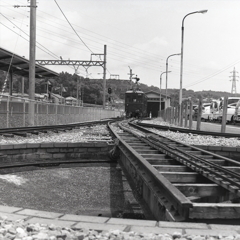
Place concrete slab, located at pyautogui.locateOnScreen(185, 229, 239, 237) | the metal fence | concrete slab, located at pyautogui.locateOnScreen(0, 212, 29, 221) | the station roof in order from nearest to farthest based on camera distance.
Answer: concrete slab, located at pyautogui.locateOnScreen(185, 229, 239, 237)
concrete slab, located at pyautogui.locateOnScreen(0, 212, 29, 221)
the metal fence
the station roof

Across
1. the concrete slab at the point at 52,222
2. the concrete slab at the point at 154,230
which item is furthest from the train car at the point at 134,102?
the concrete slab at the point at 154,230

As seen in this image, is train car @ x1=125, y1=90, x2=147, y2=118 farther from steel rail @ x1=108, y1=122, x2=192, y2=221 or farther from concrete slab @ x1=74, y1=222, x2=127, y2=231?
concrete slab @ x1=74, y1=222, x2=127, y2=231

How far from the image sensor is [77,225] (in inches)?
114

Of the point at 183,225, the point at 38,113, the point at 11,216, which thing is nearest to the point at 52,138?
the point at 11,216

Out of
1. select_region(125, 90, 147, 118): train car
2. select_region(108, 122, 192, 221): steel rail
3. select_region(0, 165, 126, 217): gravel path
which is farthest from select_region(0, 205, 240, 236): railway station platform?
select_region(125, 90, 147, 118): train car

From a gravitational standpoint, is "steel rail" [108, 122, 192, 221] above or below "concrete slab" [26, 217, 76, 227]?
above

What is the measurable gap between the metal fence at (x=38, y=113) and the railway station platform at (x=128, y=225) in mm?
13046

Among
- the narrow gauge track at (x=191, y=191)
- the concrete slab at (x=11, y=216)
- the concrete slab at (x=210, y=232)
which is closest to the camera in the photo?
the concrete slab at (x=210, y=232)

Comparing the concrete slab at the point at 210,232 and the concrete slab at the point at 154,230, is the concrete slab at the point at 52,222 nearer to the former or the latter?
the concrete slab at the point at 154,230

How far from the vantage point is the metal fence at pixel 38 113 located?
51.3 ft

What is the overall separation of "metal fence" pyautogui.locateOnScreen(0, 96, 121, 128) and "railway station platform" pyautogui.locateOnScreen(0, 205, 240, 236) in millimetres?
13046

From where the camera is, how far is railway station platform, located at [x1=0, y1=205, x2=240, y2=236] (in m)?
2.74

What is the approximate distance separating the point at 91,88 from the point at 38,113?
84.6 m

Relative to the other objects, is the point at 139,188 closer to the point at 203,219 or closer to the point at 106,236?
the point at 203,219
